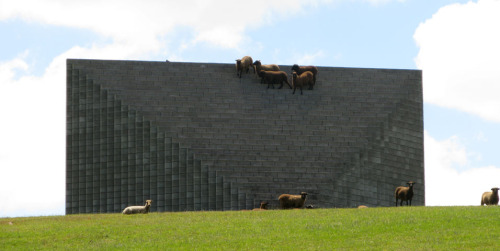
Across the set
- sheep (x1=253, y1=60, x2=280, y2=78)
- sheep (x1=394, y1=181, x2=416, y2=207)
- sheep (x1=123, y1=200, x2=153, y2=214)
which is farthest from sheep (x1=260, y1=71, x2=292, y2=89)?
sheep (x1=123, y1=200, x2=153, y2=214)

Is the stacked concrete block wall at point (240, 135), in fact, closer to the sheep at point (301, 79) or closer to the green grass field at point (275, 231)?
the sheep at point (301, 79)

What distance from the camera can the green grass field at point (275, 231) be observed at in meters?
35.0

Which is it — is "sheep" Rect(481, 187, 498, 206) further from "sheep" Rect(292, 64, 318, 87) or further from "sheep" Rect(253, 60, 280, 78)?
"sheep" Rect(253, 60, 280, 78)

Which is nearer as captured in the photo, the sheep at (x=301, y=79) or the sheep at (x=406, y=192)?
the sheep at (x=406, y=192)

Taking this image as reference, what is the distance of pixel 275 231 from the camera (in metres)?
37.7

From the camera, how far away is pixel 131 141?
62000 millimetres

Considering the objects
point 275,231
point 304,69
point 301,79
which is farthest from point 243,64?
point 275,231

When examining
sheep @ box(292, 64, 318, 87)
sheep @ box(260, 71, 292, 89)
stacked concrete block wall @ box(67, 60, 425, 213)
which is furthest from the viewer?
sheep @ box(292, 64, 318, 87)

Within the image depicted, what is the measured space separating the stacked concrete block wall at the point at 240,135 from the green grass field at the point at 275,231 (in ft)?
53.4

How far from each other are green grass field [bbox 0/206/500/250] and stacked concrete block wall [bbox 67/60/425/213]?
16291mm

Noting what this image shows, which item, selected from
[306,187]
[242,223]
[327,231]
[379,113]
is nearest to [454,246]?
[327,231]

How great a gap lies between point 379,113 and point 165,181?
1407 cm

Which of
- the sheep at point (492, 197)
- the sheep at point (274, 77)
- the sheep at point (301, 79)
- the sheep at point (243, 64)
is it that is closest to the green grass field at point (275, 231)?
the sheep at point (492, 197)

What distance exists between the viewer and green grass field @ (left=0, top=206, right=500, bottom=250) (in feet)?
115
